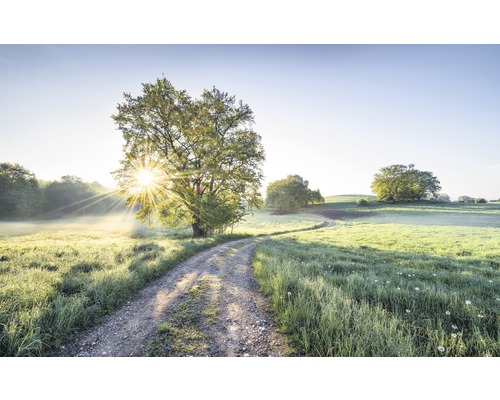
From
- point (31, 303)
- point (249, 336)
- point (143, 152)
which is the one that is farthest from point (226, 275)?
point (143, 152)

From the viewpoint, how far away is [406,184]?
69.2 meters

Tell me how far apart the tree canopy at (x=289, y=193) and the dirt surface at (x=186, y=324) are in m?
61.9

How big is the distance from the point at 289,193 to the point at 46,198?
6383 cm

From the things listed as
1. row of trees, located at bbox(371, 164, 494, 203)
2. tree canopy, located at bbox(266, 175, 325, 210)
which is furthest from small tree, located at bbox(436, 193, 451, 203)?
tree canopy, located at bbox(266, 175, 325, 210)

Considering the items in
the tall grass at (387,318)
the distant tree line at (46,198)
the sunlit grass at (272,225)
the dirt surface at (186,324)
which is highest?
the distant tree line at (46,198)

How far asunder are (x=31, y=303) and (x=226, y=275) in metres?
5.41

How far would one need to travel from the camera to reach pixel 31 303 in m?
4.43

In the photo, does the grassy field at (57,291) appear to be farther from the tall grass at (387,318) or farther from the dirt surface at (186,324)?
the tall grass at (387,318)

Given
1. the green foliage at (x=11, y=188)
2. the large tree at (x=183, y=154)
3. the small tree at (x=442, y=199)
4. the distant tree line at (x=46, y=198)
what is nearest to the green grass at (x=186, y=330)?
the large tree at (x=183, y=154)

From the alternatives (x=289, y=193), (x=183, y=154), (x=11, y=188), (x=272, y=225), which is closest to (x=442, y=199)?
(x=289, y=193)

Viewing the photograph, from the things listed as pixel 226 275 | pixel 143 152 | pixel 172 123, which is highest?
pixel 172 123

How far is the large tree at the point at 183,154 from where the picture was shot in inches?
677

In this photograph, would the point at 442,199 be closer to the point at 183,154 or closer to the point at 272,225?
the point at 272,225
